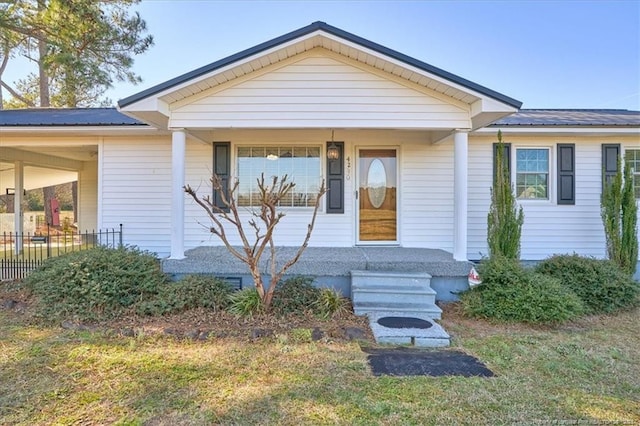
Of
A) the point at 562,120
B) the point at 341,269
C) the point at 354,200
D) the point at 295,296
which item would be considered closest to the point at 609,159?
the point at 562,120

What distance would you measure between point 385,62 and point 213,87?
9.12ft

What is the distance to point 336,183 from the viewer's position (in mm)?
7516

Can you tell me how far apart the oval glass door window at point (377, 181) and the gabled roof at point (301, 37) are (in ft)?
8.22

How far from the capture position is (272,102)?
593 centimetres

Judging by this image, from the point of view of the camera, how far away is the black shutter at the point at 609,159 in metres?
7.50

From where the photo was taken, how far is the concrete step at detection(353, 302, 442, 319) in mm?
4957

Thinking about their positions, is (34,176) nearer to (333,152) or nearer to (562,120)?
(333,152)

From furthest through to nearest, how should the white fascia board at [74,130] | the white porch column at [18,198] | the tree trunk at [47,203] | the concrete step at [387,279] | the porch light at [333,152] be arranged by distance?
the tree trunk at [47,203] → the white porch column at [18,198] → the porch light at [333,152] → the white fascia board at [74,130] → the concrete step at [387,279]

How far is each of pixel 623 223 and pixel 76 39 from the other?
16887 mm

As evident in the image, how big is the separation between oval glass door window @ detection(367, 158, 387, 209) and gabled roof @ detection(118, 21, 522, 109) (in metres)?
2.50

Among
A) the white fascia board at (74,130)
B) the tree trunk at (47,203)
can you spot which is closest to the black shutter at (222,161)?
the white fascia board at (74,130)

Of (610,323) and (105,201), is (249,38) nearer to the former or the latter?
(105,201)

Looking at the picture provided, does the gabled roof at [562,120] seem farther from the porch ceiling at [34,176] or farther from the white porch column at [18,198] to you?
the porch ceiling at [34,176]

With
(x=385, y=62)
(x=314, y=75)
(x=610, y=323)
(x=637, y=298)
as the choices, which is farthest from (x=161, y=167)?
(x=637, y=298)
